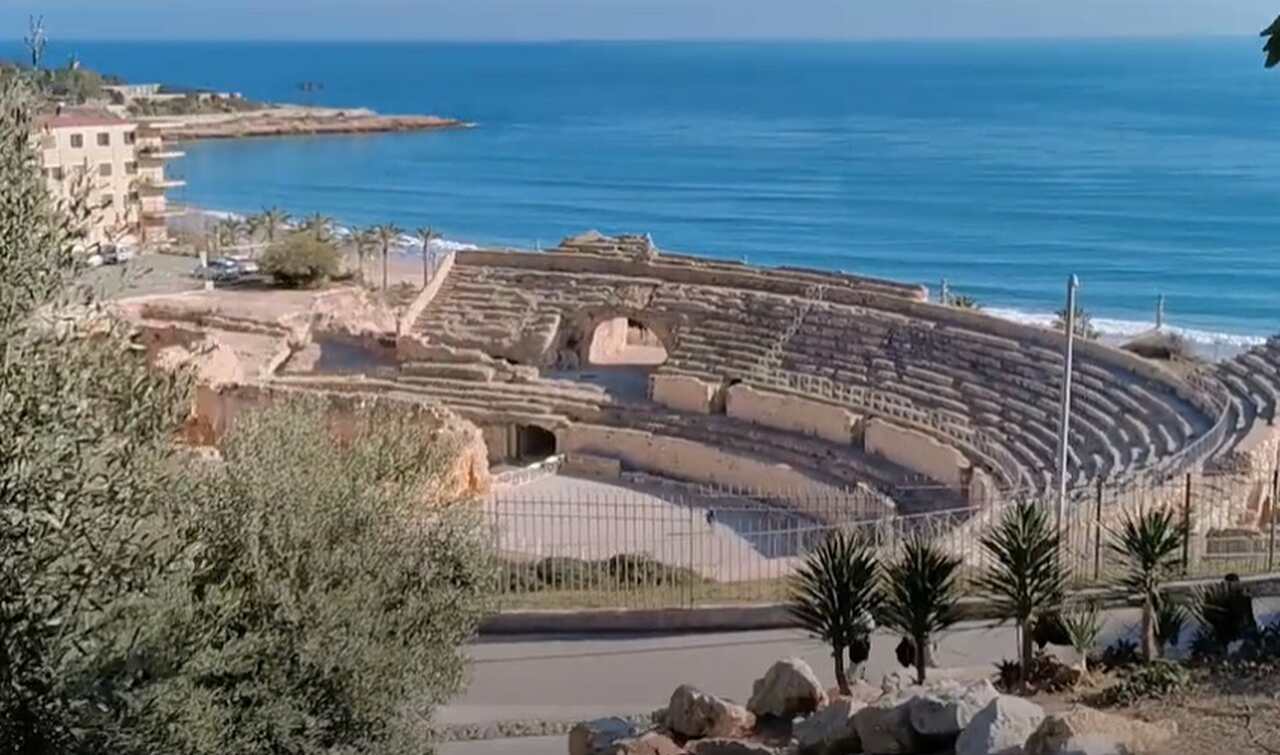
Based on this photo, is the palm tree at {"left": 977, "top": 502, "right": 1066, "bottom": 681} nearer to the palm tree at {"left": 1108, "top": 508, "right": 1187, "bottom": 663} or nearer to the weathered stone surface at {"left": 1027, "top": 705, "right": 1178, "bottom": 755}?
the palm tree at {"left": 1108, "top": 508, "right": 1187, "bottom": 663}

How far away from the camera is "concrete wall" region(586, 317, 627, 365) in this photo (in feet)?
136

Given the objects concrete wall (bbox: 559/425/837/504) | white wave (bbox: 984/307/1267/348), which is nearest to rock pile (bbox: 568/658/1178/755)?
concrete wall (bbox: 559/425/837/504)

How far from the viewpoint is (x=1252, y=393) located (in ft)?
93.7

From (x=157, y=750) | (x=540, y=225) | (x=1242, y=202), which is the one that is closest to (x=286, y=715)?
(x=157, y=750)

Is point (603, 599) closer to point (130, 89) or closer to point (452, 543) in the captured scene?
point (452, 543)

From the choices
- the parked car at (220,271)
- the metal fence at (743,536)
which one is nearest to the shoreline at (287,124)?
the parked car at (220,271)

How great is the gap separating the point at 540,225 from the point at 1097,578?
69.4m

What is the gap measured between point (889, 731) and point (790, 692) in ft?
6.12

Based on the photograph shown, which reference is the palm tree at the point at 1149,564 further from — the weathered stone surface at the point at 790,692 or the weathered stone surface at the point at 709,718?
the weathered stone surface at the point at 709,718

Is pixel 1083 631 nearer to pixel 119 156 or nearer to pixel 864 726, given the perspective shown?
pixel 864 726

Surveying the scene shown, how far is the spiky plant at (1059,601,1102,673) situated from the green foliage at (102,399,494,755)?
4823mm

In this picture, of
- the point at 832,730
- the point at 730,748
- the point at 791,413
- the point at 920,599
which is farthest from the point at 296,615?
the point at 791,413

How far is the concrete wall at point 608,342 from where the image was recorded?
4153cm

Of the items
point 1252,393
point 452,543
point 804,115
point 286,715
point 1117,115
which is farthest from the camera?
point 804,115
